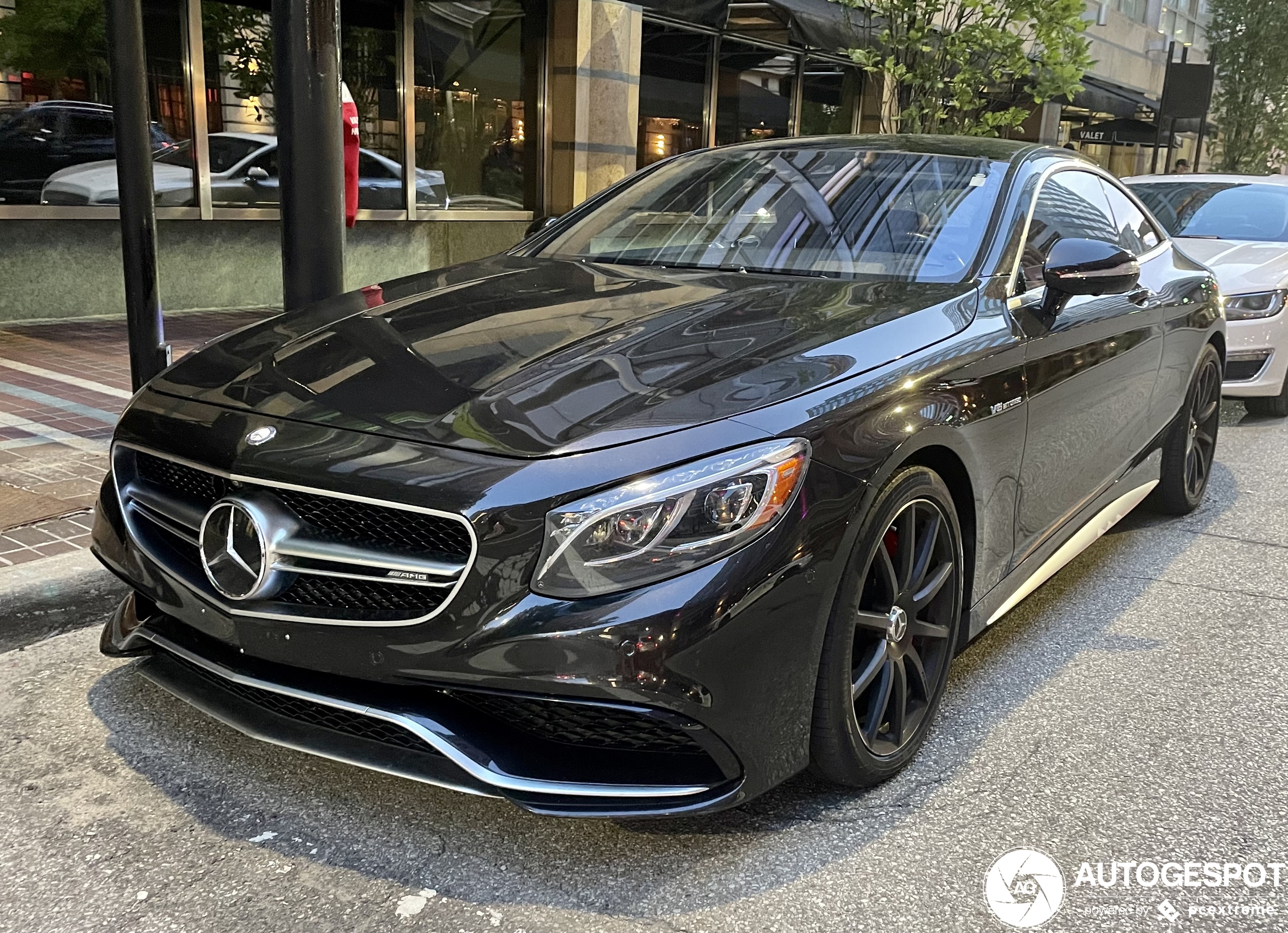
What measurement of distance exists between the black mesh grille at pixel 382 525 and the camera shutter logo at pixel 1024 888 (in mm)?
1257

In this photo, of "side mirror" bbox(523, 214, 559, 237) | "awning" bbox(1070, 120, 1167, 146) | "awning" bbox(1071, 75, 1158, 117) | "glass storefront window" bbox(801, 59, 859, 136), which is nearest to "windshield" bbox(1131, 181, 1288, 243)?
"side mirror" bbox(523, 214, 559, 237)

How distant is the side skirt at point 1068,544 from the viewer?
10.4 ft

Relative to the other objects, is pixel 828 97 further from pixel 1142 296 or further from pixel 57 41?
pixel 1142 296

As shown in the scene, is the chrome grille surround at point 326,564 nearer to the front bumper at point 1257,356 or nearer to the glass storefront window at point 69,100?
the front bumper at point 1257,356

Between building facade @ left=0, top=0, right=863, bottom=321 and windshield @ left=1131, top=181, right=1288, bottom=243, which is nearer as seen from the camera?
windshield @ left=1131, top=181, right=1288, bottom=243

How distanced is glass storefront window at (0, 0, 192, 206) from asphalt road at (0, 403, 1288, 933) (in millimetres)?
6055

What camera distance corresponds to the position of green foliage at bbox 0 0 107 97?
26.6 ft

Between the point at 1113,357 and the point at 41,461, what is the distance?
13.8 ft

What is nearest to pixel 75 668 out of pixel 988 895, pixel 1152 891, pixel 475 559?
pixel 475 559

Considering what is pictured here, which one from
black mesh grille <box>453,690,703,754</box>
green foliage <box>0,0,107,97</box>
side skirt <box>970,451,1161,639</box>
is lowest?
side skirt <box>970,451,1161,639</box>

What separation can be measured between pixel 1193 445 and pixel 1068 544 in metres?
1.72

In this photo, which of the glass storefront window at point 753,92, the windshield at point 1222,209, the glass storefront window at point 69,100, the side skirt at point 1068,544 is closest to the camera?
the side skirt at point 1068,544

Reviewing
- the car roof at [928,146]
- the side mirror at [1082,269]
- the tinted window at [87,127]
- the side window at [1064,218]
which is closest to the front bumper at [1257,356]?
the side window at [1064,218]

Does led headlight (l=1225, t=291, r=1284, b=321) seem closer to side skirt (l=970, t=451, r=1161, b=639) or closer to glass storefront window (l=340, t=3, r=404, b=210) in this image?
side skirt (l=970, t=451, r=1161, b=639)
